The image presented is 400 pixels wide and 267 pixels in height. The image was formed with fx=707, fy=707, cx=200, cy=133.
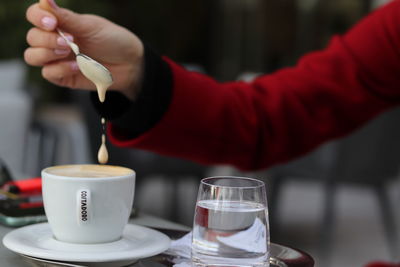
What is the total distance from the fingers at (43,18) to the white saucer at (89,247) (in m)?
0.25

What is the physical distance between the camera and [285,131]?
1226 mm

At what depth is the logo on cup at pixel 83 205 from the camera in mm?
675

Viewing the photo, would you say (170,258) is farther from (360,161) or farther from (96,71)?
(360,161)

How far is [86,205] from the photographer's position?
2.24ft

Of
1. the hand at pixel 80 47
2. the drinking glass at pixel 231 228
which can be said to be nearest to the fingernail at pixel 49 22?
the hand at pixel 80 47

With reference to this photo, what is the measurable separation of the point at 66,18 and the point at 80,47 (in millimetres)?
73

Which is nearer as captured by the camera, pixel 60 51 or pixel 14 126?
pixel 60 51

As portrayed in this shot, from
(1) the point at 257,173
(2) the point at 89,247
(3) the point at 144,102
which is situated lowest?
(1) the point at 257,173

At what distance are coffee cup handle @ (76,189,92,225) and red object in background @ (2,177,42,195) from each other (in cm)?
25

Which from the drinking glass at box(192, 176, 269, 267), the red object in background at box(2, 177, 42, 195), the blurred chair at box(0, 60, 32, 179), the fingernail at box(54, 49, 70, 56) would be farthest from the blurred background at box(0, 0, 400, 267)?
the drinking glass at box(192, 176, 269, 267)

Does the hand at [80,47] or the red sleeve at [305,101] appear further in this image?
the red sleeve at [305,101]

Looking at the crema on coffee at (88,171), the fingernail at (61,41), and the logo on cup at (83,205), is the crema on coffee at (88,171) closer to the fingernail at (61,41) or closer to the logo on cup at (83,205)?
the logo on cup at (83,205)

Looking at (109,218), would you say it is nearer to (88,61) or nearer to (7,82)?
(88,61)

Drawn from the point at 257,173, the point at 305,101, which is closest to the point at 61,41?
the point at 305,101
